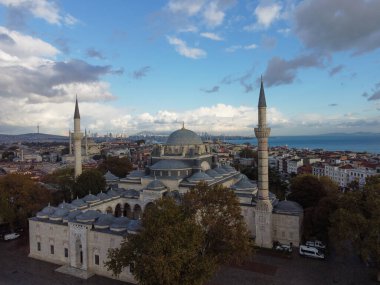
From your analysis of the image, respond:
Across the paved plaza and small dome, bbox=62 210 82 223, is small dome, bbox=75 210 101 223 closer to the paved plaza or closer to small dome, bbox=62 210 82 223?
small dome, bbox=62 210 82 223

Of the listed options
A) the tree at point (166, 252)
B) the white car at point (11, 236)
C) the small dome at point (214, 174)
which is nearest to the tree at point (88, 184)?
the white car at point (11, 236)

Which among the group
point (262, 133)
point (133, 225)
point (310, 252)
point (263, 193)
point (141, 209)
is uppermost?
point (262, 133)

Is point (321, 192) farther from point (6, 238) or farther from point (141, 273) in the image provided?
→ point (6, 238)

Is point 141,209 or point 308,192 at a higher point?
point 308,192

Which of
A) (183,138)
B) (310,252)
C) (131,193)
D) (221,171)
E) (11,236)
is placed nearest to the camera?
(310,252)

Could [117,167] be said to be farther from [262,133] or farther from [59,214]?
[262,133]

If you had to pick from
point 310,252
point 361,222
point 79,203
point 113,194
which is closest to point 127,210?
point 113,194

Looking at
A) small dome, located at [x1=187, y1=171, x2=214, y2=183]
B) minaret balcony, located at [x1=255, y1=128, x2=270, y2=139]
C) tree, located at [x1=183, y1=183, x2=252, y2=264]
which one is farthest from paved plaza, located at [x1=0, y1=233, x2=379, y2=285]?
minaret balcony, located at [x1=255, y1=128, x2=270, y2=139]
